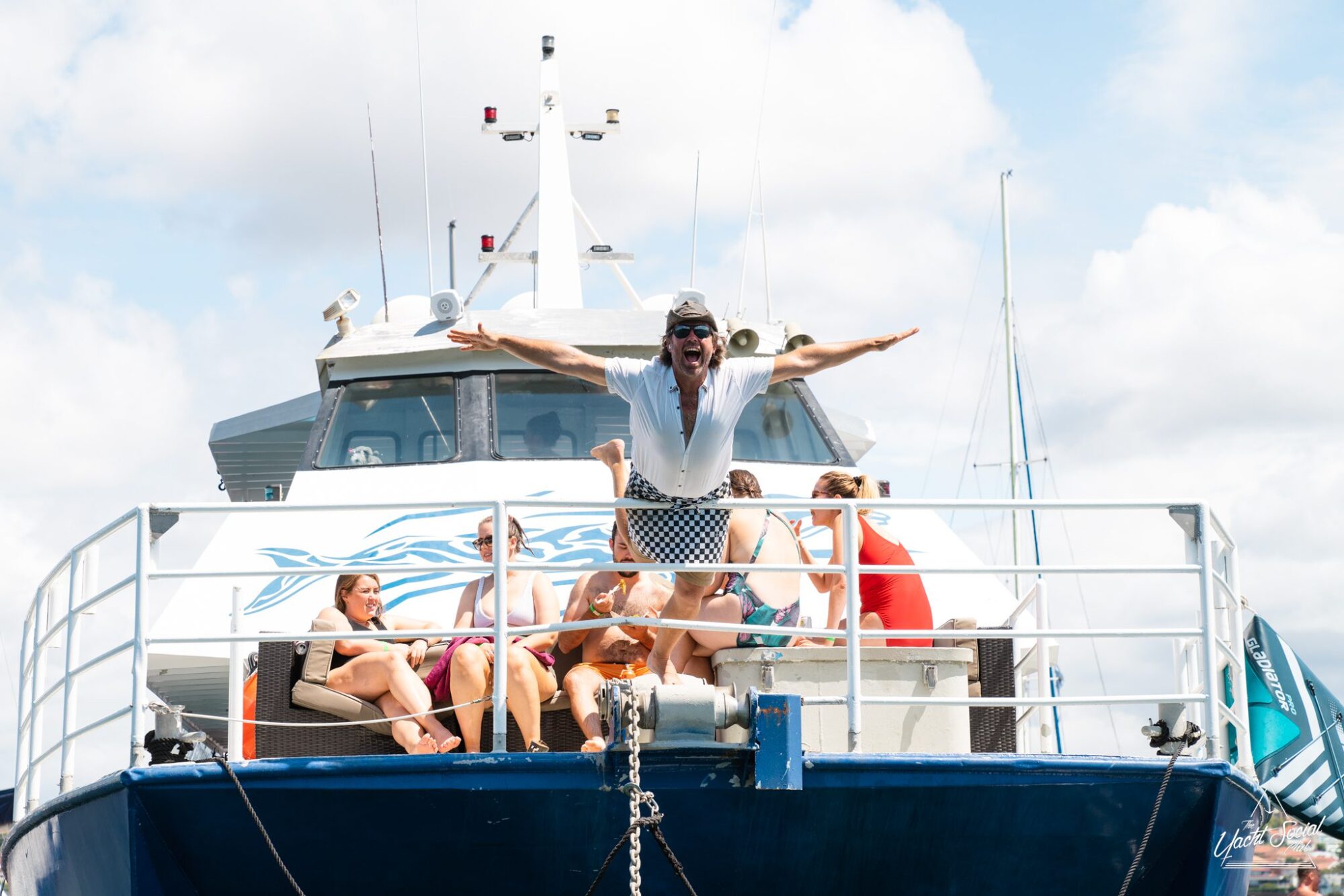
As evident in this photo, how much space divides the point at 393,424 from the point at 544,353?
15.2 feet

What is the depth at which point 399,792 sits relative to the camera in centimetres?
607

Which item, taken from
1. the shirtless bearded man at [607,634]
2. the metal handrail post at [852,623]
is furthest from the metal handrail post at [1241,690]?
the shirtless bearded man at [607,634]

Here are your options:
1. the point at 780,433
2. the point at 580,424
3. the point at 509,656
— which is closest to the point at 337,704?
the point at 509,656

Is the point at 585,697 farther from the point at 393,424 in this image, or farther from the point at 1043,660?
the point at 393,424

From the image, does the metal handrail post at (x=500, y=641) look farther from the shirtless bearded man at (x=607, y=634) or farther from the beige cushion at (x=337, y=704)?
the beige cushion at (x=337, y=704)

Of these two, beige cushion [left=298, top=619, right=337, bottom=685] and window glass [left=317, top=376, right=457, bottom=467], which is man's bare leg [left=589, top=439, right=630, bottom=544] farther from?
window glass [left=317, top=376, right=457, bottom=467]

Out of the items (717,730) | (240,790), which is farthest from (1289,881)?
(240,790)

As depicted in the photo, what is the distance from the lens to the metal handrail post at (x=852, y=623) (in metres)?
6.16

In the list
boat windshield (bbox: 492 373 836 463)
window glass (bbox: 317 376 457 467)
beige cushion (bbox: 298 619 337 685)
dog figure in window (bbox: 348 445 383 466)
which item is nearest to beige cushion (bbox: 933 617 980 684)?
boat windshield (bbox: 492 373 836 463)

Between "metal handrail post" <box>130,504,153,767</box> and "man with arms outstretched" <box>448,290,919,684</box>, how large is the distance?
1.40 metres

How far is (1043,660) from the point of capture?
8078 mm

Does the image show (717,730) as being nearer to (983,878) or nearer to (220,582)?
(983,878)

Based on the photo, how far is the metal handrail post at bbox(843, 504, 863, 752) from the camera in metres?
6.16

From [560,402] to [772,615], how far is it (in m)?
3.92
